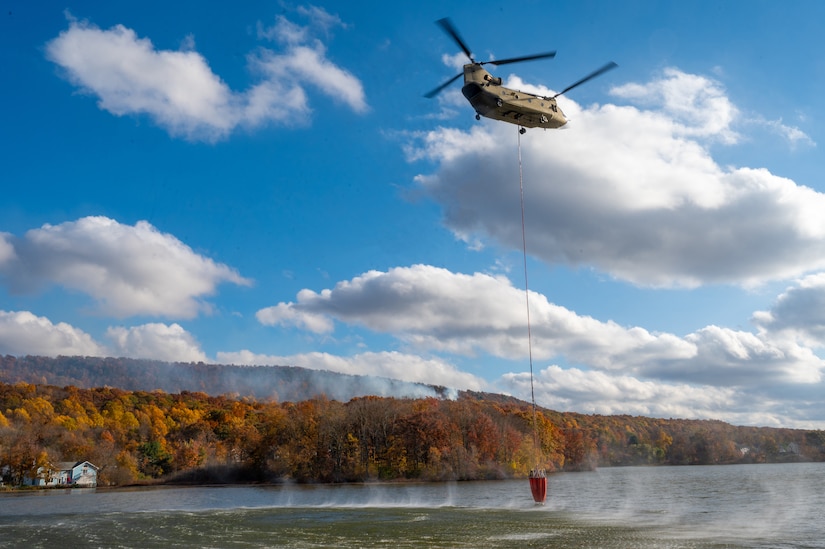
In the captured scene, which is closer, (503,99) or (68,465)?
(503,99)

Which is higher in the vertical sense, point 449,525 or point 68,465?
point 449,525

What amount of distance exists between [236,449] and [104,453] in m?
23.0

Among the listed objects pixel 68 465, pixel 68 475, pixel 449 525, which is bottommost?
pixel 68 475

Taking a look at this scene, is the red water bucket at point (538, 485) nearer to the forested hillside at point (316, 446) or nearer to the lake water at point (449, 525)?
the lake water at point (449, 525)

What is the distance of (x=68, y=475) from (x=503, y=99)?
333 feet

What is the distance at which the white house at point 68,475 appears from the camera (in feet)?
345

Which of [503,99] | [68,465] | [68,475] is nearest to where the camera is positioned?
[503,99]

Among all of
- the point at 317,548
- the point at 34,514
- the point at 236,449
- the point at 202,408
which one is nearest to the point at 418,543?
the point at 317,548

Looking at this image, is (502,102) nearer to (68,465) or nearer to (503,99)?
(503,99)

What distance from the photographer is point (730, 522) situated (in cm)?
3975

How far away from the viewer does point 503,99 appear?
3584 cm

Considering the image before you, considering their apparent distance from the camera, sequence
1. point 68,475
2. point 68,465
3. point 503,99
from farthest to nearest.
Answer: point 68,465 → point 68,475 → point 503,99

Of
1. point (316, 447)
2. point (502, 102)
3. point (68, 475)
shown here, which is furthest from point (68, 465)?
point (502, 102)

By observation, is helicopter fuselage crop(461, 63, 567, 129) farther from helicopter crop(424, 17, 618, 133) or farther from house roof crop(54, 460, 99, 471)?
house roof crop(54, 460, 99, 471)
